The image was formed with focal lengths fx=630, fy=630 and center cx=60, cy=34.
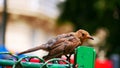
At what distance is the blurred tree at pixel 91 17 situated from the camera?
43.2ft

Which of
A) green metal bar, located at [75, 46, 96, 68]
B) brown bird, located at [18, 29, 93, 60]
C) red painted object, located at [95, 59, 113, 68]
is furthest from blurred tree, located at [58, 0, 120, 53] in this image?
green metal bar, located at [75, 46, 96, 68]

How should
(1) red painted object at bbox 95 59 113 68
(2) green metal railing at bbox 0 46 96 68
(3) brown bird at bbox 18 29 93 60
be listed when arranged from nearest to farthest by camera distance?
(2) green metal railing at bbox 0 46 96 68 → (3) brown bird at bbox 18 29 93 60 → (1) red painted object at bbox 95 59 113 68

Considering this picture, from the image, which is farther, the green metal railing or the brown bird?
the brown bird

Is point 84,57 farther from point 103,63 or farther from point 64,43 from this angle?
point 103,63

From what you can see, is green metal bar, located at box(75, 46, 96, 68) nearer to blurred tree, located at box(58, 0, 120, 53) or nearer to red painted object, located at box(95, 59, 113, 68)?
blurred tree, located at box(58, 0, 120, 53)

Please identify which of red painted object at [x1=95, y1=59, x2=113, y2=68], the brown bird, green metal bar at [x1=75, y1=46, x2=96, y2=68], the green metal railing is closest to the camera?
the green metal railing

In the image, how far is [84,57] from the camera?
16.4ft

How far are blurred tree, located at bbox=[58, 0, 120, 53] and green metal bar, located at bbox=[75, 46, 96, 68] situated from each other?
7.87 m

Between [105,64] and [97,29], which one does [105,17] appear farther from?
[105,64]

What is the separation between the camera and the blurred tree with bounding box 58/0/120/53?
43.2 feet

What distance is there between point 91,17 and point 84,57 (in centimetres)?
881

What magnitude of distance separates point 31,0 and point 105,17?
1535cm

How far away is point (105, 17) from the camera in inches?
528

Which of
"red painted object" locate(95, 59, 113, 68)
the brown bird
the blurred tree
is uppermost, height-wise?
the blurred tree
